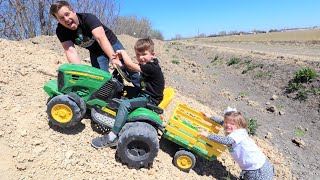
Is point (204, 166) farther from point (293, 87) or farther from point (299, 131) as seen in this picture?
point (293, 87)

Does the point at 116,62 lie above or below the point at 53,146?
above

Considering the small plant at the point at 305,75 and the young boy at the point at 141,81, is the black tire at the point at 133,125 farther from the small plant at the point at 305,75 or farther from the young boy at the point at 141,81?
the small plant at the point at 305,75

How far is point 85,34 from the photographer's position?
453cm

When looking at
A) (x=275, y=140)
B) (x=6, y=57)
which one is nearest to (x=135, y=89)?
(x=6, y=57)

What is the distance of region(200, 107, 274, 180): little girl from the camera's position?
445cm

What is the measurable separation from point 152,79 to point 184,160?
1298 mm

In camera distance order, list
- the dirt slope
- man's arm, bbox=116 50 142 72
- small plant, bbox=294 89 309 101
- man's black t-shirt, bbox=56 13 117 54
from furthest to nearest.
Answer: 1. small plant, bbox=294 89 309 101
2. man's black t-shirt, bbox=56 13 117 54
3. man's arm, bbox=116 50 142 72
4. the dirt slope

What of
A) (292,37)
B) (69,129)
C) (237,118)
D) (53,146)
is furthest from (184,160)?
(292,37)

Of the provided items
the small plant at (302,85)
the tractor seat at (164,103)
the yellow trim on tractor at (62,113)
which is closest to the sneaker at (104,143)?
the yellow trim on tractor at (62,113)

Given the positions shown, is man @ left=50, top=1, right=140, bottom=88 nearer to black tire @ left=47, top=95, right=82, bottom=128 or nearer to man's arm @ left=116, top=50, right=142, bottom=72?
man's arm @ left=116, top=50, right=142, bottom=72

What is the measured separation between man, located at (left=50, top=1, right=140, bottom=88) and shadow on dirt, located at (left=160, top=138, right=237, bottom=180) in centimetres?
110

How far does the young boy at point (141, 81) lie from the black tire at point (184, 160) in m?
0.93

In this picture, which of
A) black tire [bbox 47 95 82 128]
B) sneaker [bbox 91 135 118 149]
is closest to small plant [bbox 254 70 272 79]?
sneaker [bbox 91 135 118 149]

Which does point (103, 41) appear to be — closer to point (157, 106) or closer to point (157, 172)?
point (157, 106)
